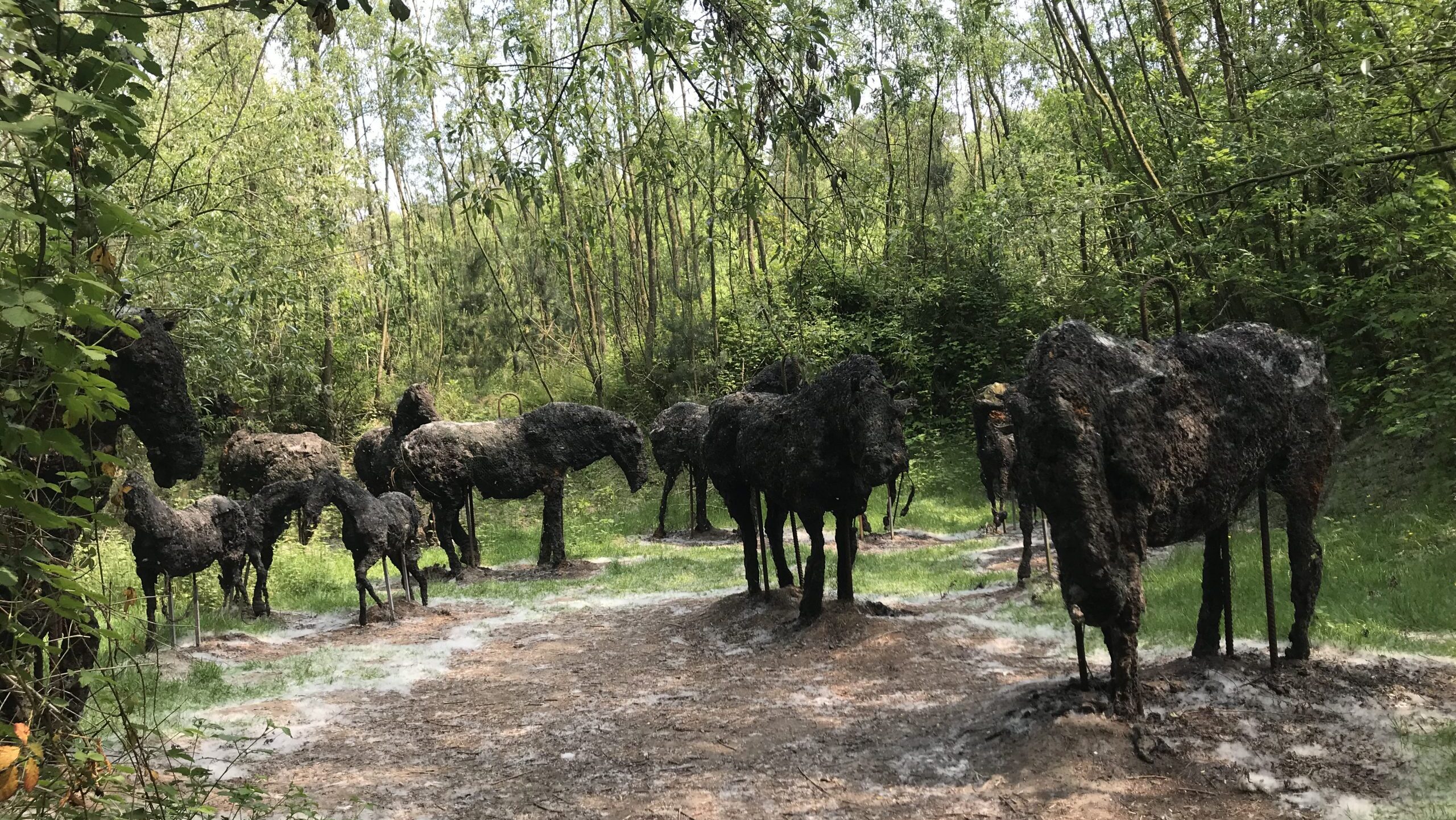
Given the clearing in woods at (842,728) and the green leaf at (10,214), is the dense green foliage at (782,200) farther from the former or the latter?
the clearing in woods at (842,728)

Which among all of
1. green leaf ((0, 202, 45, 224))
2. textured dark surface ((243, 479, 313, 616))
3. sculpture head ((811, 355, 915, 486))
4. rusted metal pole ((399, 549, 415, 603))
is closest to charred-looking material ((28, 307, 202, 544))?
green leaf ((0, 202, 45, 224))

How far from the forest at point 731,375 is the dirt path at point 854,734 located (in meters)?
0.04

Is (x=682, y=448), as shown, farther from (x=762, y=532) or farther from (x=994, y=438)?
(x=994, y=438)

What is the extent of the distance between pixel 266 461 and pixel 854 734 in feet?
36.0

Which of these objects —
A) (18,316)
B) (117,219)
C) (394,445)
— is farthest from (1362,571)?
(394,445)

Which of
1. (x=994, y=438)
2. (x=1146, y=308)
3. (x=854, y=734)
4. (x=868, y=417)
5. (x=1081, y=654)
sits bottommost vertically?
(x=854, y=734)

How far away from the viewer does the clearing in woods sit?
4629 millimetres

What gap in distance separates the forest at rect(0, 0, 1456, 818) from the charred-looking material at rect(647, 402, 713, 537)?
168 millimetres

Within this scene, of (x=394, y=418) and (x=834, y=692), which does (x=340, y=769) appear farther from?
(x=394, y=418)

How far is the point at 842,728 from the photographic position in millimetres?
6094

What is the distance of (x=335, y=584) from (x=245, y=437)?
306cm

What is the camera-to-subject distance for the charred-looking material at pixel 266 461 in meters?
13.6

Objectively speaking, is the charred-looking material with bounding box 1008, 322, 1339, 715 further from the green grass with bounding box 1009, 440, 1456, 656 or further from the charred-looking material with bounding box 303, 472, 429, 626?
the charred-looking material with bounding box 303, 472, 429, 626

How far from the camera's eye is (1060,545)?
484cm
